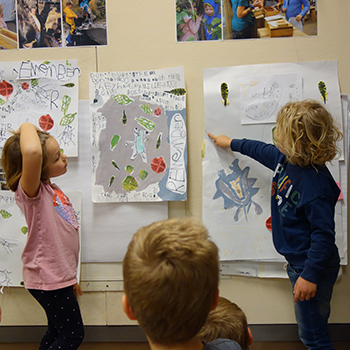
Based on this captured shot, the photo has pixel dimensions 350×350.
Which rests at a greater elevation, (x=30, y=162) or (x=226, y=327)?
(x=30, y=162)

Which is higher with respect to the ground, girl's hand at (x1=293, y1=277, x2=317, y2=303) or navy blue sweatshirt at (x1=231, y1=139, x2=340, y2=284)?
navy blue sweatshirt at (x1=231, y1=139, x2=340, y2=284)

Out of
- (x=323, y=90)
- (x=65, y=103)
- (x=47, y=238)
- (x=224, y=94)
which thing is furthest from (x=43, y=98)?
(x=323, y=90)

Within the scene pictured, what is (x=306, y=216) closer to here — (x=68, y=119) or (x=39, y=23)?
(x=68, y=119)

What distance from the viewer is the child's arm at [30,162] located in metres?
1.15

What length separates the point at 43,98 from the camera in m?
1.75

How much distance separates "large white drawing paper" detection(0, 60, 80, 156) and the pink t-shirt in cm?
51

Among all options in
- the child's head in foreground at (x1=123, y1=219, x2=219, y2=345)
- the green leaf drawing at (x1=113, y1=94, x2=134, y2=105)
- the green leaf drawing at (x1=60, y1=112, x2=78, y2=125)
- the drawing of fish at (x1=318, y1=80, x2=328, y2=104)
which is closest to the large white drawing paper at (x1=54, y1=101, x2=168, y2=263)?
the green leaf drawing at (x1=60, y1=112, x2=78, y2=125)

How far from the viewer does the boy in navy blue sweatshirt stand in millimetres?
1192

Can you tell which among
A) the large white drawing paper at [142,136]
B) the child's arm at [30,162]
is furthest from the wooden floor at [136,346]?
the child's arm at [30,162]

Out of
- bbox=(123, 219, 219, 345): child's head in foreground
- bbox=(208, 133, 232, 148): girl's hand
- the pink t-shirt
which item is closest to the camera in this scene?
bbox=(123, 219, 219, 345): child's head in foreground

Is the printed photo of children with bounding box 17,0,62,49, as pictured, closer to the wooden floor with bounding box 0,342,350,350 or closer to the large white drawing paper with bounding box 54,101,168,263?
the large white drawing paper with bounding box 54,101,168,263

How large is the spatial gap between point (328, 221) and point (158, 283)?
2.73 feet

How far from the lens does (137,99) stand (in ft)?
5.62

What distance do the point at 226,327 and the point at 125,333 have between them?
3.64ft
